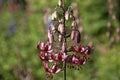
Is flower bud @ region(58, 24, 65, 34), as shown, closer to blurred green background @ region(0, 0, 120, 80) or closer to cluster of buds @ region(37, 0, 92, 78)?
cluster of buds @ region(37, 0, 92, 78)

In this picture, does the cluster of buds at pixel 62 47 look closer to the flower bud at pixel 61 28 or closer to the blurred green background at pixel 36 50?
the flower bud at pixel 61 28

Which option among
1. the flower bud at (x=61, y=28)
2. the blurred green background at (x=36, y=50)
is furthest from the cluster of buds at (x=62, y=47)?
the blurred green background at (x=36, y=50)

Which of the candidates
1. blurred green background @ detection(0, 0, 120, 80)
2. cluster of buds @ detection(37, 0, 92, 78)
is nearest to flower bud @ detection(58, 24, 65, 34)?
cluster of buds @ detection(37, 0, 92, 78)

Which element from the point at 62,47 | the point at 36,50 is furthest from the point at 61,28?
the point at 36,50

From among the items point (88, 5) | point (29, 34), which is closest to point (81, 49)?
point (29, 34)

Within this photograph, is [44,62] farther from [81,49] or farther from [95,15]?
[95,15]

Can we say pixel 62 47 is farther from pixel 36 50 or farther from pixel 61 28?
pixel 36 50
